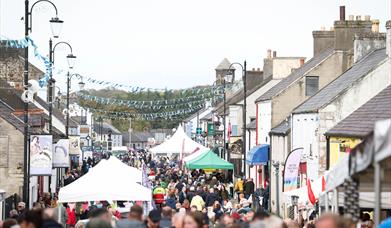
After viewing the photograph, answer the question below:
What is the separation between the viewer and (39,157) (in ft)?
117

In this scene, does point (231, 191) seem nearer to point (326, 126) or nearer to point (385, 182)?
point (326, 126)

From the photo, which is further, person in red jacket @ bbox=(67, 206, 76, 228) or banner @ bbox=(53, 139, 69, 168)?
banner @ bbox=(53, 139, 69, 168)

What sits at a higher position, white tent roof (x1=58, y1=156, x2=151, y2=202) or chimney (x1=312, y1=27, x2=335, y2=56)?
chimney (x1=312, y1=27, x2=335, y2=56)

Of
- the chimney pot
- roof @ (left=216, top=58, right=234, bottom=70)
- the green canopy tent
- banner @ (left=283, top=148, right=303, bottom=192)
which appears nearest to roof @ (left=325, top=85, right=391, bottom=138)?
banner @ (left=283, top=148, right=303, bottom=192)

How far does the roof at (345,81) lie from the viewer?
38500mm

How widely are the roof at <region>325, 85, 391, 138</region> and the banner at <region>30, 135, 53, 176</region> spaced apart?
30.8 feet

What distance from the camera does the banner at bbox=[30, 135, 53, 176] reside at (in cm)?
3559

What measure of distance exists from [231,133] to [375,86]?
37.9 metres

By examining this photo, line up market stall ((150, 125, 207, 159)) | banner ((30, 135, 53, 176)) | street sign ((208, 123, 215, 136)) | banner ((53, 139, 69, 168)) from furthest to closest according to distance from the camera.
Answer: street sign ((208, 123, 215, 136)), market stall ((150, 125, 207, 159)), banner ((53, 139, 69, 168)), banner ((30, 135, 53, 176))

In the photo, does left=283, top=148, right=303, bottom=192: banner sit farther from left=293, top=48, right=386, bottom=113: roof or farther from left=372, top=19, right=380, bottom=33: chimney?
left=372, top=19, right=380, bottom=33: chimney

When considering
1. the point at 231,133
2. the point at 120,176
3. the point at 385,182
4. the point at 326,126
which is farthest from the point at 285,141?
the point at 385,182

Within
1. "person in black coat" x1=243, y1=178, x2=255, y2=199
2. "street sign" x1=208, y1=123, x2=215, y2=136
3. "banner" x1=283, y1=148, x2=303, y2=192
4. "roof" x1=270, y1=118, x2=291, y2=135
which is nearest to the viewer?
"banner" x1=283, y1=148, x2=303, y2=192

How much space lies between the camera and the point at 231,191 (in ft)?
185

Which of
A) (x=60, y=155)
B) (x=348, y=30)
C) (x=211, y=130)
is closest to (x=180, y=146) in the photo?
(x=348, y=30)
